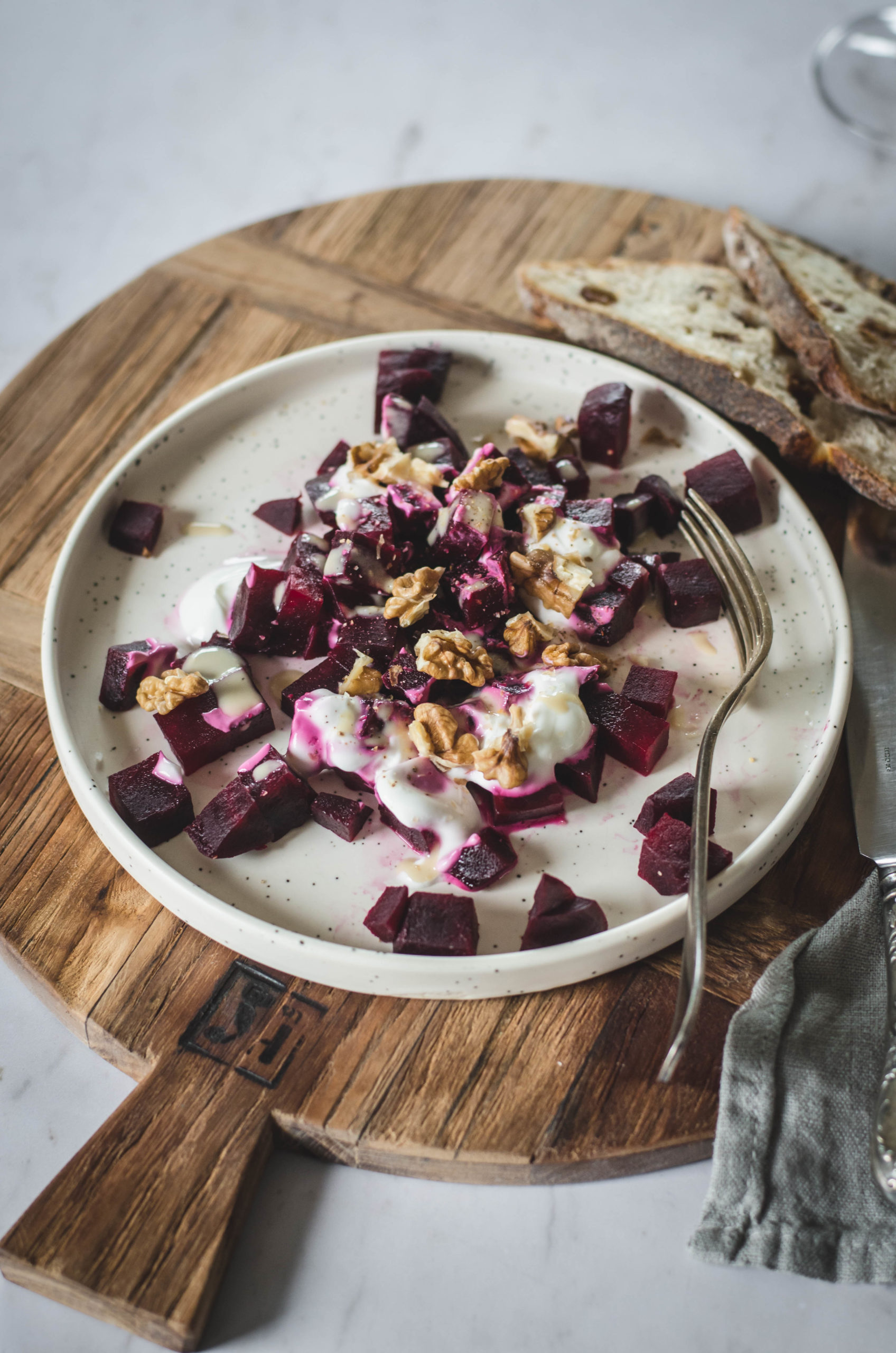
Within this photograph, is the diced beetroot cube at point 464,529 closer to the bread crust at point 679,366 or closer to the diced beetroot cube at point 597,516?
the diced beetroot cube at point 597,516

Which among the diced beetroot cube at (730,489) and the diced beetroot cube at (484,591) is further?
the diced beetroot cube at (730,489)

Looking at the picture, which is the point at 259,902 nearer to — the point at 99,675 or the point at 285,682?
the point at 285,682

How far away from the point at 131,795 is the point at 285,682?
429mm

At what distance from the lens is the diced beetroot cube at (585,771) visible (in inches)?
85.3

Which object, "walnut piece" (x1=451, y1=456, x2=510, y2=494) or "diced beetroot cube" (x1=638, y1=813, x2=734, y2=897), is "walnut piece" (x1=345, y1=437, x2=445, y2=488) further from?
"diced beetroot cube" (x1=638, y1=813, x2=734, y2=897)

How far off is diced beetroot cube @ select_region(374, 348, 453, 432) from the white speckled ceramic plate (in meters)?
0.06

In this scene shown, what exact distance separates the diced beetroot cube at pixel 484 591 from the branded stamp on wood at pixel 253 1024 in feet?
2.80

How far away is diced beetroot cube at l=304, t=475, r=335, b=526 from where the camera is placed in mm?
2602

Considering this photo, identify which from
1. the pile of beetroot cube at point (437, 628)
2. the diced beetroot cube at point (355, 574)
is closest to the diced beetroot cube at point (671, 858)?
the pile of beetroot cube at point (437, 628)

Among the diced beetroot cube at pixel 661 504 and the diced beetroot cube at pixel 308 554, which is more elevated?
the diced beetroot cube at pixel 308 554

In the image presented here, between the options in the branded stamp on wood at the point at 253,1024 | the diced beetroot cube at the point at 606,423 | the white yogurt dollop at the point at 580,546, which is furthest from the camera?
the diced beetroot cube at the point at 606,423

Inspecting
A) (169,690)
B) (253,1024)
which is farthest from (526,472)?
(253,1024)

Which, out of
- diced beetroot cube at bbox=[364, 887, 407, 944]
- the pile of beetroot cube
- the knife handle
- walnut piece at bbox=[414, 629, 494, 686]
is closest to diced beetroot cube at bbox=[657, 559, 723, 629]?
the pile of beetroot cube

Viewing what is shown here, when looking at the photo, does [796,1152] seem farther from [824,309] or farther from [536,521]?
[824,309]
